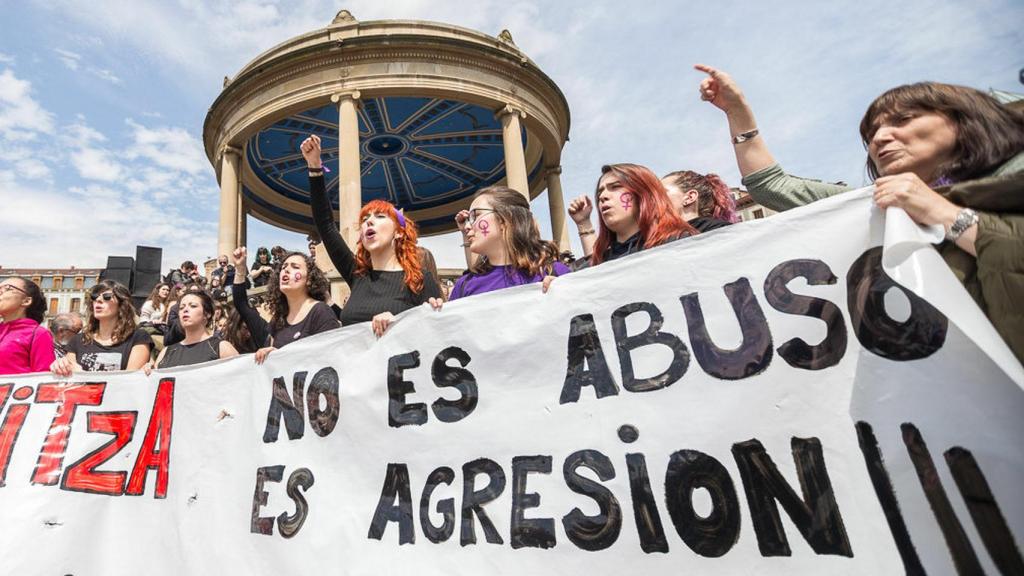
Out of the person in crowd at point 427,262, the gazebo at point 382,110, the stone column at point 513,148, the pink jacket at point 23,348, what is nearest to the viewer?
the person in crowd at point 427,262

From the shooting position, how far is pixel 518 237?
3002 mm

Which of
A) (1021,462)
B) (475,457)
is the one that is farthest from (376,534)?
(1021,462)

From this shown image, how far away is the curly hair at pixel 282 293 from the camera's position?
3793mm

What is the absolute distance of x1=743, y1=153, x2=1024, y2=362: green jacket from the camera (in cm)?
131

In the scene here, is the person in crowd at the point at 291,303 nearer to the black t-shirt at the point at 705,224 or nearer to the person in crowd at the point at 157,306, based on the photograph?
the black t-shirt at the point at 705,224

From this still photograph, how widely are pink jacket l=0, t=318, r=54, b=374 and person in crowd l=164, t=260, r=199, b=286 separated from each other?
8.34 m

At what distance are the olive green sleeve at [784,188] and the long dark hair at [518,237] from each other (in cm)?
113

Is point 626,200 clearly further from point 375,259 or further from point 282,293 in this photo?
point 282,293

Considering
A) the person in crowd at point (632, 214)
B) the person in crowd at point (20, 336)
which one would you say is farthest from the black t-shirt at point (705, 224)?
the person in crowd at point (20, 336)

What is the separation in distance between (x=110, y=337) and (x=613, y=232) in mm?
4086

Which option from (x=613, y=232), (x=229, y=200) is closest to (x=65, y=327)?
(x=613, y=232)

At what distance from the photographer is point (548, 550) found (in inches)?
75.6

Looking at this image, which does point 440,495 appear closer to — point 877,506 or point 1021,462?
point 877,506

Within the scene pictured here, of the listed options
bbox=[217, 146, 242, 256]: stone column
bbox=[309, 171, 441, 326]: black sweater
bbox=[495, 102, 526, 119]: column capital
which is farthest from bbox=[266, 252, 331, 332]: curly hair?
bbox=[217, 146, 242, 256]: stone column
